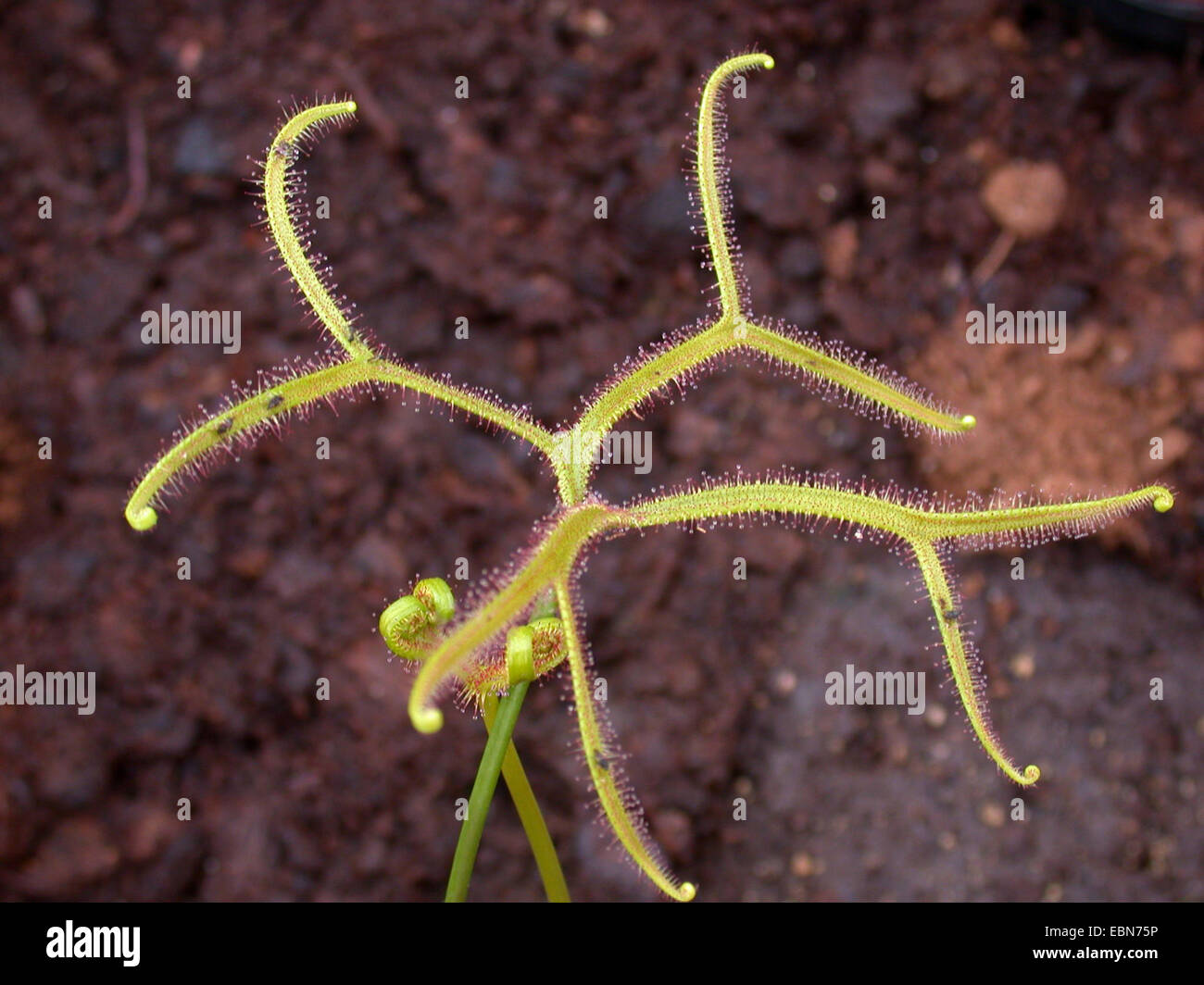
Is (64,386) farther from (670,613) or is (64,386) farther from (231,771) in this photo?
(670,613)

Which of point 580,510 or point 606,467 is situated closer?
point 580,510

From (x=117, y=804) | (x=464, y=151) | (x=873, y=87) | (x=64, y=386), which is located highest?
(x=873, y=87)

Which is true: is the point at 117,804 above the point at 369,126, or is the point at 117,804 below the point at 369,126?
below

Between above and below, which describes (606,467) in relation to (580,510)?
above

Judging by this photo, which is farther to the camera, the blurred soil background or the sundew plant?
the blurred soil background

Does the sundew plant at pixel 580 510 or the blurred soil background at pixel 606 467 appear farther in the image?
the blurred soil background at pixel 606 467

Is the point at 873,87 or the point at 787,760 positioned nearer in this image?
the point at 787,760
